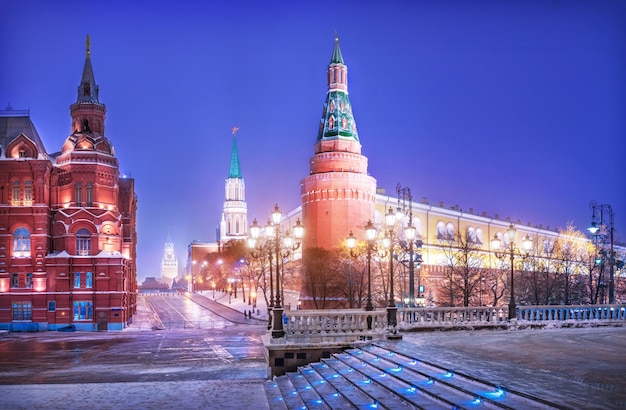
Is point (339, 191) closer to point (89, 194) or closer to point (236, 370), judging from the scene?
point (89, 194)

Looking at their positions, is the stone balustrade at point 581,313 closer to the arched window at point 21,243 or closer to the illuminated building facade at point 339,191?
the illuminated building facade at point 339,191

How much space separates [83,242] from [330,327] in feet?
133

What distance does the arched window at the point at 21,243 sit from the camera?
2201 inches

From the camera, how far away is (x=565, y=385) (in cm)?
1317

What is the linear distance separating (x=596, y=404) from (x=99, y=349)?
113 feet

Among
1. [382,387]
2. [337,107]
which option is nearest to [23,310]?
[337,107]

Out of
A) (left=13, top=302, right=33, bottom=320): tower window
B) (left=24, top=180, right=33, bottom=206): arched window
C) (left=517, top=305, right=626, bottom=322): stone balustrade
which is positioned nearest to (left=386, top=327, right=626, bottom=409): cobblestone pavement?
(left=517, top=305, right=626, bottom=322): stone balustrade

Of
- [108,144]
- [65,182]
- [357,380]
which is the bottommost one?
[357,380]

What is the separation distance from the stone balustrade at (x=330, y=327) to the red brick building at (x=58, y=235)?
3839 centimetres

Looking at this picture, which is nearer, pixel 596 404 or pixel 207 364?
pixel 596 404

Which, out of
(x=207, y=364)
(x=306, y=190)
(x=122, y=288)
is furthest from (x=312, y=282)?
(x=207, y=364)

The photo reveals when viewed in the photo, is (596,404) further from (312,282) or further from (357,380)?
(312,282)

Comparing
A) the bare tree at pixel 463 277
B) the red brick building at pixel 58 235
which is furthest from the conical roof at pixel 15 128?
the bare tree at pixel 463 277

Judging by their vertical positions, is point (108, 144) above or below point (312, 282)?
above
